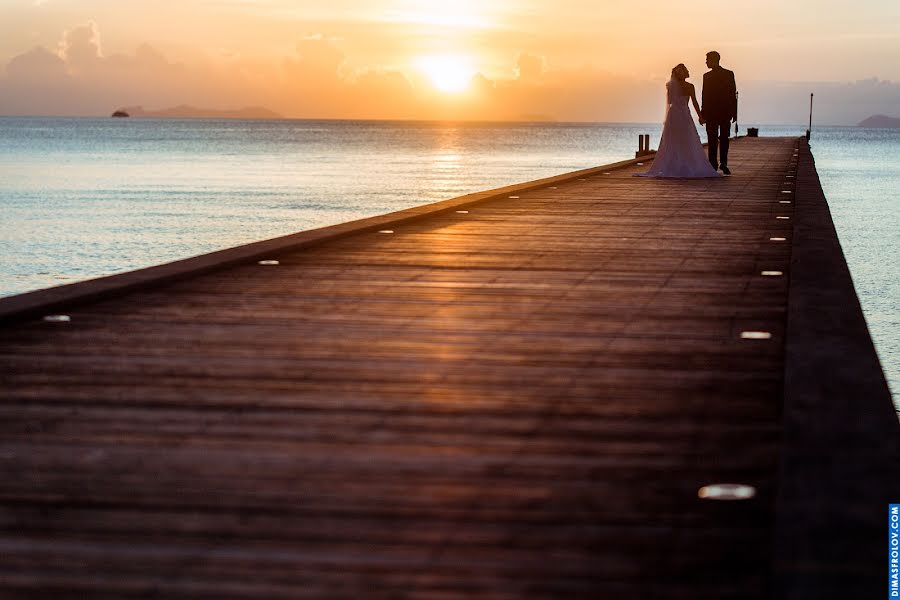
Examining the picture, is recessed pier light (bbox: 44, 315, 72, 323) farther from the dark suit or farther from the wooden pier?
the dark suit

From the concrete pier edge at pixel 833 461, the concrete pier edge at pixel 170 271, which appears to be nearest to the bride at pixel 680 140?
the concrete pier edge at pixel 170 271

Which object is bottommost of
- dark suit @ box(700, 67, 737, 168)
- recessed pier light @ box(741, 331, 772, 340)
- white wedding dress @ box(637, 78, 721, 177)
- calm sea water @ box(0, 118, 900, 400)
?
calm sea water @ box(0, 118, 900, 400)

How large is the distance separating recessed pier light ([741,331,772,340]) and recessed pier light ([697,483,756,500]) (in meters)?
1.95

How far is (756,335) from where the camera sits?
4.86 meters

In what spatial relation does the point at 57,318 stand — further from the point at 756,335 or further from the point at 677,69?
the point at 677,69

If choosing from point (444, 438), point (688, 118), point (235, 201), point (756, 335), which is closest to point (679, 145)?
point (688, 118)

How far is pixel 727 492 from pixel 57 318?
3577 mm

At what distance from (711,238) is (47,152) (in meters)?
81.6

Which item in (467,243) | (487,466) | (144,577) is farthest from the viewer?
(467,243)

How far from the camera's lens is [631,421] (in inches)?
140

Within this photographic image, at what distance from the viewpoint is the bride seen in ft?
55.9

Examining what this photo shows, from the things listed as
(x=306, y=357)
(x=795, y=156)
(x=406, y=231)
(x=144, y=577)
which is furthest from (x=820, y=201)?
(x=795, y=156)

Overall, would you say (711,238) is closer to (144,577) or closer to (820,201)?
(820,201)

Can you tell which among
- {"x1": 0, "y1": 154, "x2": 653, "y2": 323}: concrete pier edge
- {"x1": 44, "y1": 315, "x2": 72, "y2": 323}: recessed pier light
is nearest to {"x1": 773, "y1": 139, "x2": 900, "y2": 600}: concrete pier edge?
{"x1": 44, "y1": 315, "x2": 72, "y2": 323}: recessed pier light
